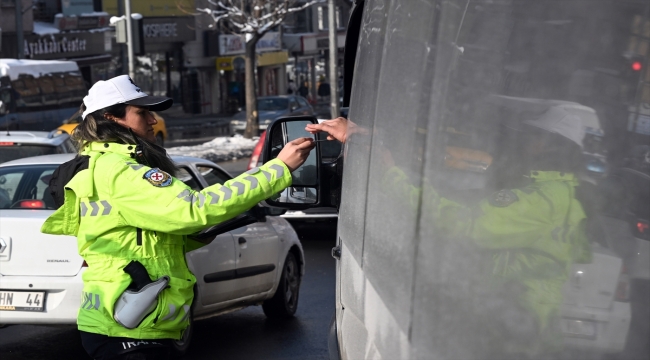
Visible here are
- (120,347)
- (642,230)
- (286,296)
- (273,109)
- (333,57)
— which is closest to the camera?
(642,230)

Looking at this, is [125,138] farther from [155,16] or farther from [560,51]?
[155,16]

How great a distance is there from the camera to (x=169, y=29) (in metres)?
47.7

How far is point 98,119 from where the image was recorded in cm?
334

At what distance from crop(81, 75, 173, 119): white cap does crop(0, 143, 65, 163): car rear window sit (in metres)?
7.08

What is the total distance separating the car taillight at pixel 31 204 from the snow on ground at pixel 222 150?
18.6 m

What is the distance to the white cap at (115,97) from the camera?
3.32 metres

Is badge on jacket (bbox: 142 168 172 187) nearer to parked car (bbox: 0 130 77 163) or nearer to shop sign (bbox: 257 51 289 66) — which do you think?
parked car (bbox: 0 130 77 163)

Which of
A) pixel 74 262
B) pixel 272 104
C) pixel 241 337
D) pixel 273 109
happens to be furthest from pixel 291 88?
pixel 74 262

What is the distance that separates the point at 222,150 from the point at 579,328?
2677cm

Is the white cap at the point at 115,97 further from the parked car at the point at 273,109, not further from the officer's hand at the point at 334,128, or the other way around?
the parked car at the point at 273,109

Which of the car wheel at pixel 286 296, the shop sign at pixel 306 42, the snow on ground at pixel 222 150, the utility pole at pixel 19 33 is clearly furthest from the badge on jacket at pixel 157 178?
the shop sign at pixel 306 42

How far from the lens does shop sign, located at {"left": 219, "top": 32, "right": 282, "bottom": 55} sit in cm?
5097

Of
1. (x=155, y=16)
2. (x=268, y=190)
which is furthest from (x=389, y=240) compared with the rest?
(x=155, y=16)

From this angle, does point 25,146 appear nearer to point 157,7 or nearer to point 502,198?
point 502,198
